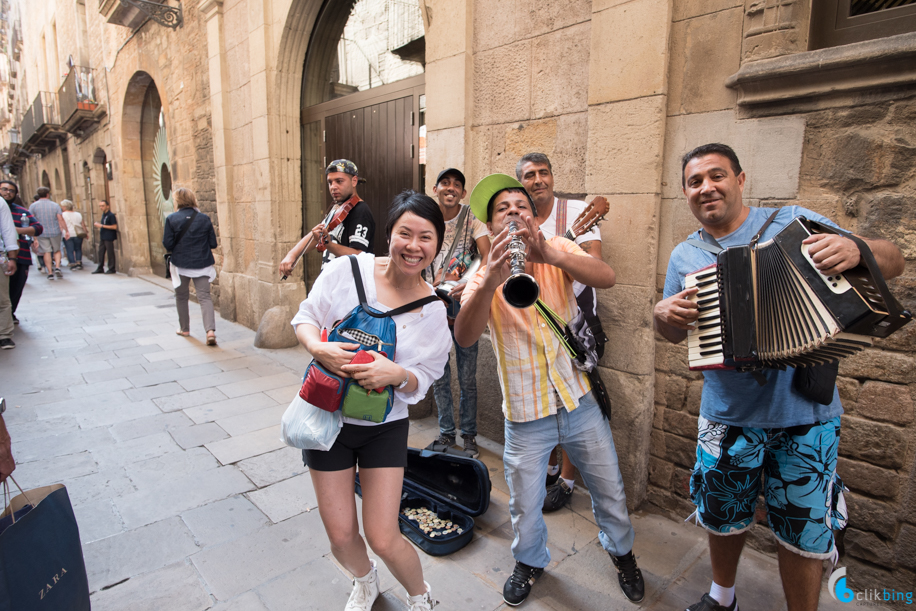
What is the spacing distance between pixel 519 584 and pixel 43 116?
936 inches

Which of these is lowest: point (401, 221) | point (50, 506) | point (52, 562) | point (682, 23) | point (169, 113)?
point (52, 562)

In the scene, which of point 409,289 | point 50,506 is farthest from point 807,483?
point 50,506

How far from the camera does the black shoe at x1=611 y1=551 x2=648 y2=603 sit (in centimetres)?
225

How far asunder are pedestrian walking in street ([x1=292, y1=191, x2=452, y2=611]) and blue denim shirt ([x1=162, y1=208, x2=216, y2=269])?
5250 millimetres

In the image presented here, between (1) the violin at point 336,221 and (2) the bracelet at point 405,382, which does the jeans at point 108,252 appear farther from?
(2) the bracelet at point 405,382

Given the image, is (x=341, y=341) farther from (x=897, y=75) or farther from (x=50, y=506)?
(x=897, y=75)

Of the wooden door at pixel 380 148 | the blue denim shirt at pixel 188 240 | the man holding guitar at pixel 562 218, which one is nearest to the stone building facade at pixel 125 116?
A: the blue denim shirt at pixel 188 240

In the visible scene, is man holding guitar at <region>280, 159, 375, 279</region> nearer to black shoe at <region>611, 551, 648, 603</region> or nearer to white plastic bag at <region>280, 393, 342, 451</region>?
white plastic bag at <region>280, 393, 342, 451</region>

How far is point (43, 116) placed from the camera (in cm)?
1825

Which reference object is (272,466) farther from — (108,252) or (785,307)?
(108,252)

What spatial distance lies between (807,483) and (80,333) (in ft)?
27.2

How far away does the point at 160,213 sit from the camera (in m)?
13.0

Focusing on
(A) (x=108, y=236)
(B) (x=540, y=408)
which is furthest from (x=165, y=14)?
(B) (x=540, y=408)

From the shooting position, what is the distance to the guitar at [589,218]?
2.54 meters
